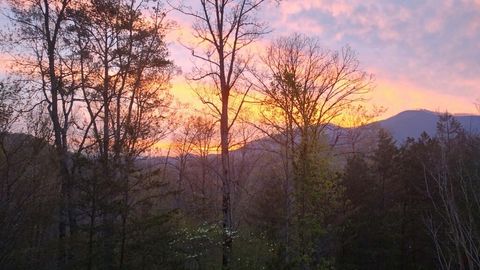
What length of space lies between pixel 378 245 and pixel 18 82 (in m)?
20.2

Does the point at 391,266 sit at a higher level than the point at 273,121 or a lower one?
lower

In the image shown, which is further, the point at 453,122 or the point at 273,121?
the point at 453,122

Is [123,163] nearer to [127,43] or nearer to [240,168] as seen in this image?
[127,43]

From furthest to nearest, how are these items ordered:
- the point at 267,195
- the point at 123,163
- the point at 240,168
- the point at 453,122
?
1. the point at 240,168
2. the point at 453,122
3. the point at 267,195
4. the point at 123,163

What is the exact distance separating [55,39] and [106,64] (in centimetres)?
197

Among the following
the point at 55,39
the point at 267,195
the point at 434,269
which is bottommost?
the point at 434,269

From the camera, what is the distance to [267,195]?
33500 millimetres

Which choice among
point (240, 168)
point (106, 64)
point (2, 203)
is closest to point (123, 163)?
point (2, 203)

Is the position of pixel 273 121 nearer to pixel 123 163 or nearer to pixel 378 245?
pixel 378 245

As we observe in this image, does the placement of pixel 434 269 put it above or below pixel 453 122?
below

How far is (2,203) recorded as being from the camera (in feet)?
30.6

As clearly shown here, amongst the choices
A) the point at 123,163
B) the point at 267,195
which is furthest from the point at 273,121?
the point at 123,163

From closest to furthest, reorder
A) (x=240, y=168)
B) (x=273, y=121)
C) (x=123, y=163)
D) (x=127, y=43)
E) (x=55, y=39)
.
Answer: (x=123, y=163)
(x=55, y=39)
(x=127, y=43)
(x=273, y=121)
(x=240, y=168)

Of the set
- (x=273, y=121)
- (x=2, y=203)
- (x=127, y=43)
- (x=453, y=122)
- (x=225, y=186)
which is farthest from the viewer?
(x=453, y=122)
